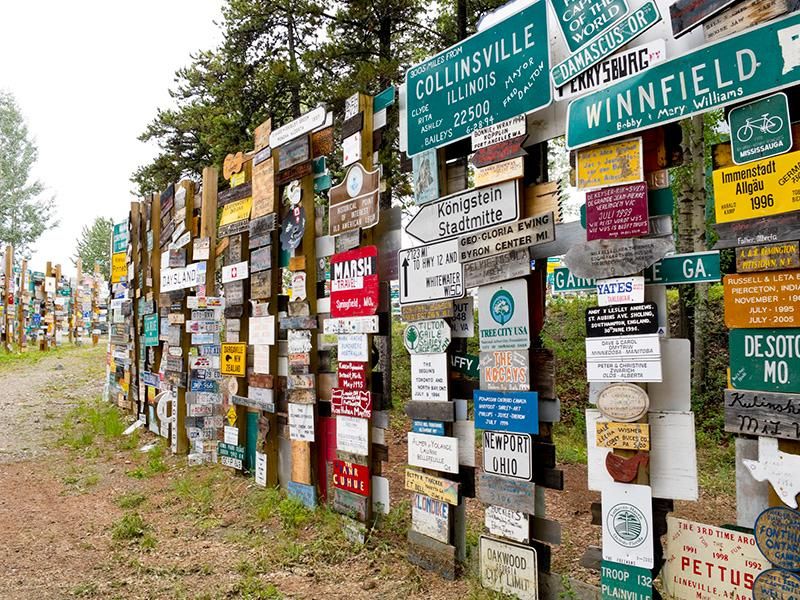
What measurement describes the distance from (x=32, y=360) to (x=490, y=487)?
19.0 metres

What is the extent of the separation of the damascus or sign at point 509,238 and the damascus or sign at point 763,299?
1.05m

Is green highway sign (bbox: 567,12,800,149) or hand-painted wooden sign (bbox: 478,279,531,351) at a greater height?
green highway sign (bbox: 567,12,800,149)

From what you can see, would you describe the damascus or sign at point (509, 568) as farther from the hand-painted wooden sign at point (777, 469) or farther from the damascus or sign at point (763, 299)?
the damascus or sign at point (763, 299)

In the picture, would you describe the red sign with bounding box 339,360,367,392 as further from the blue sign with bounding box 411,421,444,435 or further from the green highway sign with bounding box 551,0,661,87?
the green highway sign with bounding box 551,0,661,87

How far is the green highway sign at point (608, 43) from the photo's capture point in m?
3.18

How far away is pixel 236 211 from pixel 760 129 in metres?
5.52

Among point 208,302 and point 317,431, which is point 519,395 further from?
point 208,302

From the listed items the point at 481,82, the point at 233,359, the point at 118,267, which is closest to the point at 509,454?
the point at 481,82

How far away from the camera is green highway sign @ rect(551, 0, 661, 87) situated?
318 cm

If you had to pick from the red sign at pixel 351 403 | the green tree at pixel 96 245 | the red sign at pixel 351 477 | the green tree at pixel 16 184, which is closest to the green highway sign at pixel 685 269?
the red sign at pixel 351 403

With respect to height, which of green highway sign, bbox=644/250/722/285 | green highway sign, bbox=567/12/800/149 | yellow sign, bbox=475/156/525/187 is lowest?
green highway sign, bbox=644/250/722/285

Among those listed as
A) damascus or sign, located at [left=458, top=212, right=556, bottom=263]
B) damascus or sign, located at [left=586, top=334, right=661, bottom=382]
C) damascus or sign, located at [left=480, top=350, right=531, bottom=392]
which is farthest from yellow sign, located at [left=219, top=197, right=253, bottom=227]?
damascus or sign, located at [left=586, top=334, right=661, bottom=382]

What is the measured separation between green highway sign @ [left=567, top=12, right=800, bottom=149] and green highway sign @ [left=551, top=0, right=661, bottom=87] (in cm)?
19

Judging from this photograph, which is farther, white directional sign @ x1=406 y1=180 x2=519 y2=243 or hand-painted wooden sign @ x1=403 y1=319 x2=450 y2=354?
hand-painted wooden sign @ x1=403 y1=319 x2=450 y2=354
